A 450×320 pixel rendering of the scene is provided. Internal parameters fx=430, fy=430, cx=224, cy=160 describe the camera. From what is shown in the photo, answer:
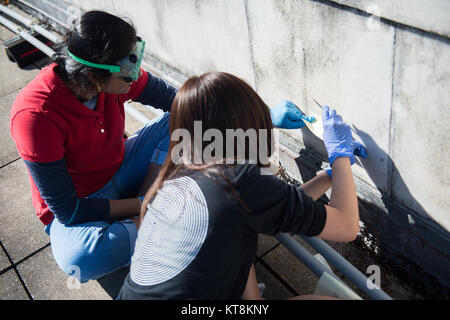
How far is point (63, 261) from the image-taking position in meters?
2.65

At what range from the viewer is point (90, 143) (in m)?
2.71

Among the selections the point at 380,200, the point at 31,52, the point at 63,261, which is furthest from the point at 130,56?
the point at 31,52

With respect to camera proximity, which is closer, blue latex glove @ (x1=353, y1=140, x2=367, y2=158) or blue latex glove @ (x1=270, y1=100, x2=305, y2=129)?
blue latex glove @ (x1=353, y1=140, x2=367, y2=158)

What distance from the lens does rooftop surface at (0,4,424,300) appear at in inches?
106

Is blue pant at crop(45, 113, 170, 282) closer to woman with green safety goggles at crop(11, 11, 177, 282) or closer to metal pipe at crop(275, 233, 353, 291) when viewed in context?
woman with green safety goggles at crop(11, 11, 177, 282)

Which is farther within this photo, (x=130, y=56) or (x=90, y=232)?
(x=90, y=232)

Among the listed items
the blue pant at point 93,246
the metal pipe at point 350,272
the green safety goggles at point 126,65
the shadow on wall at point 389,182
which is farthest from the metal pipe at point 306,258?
the green safety goggles at point 126,65

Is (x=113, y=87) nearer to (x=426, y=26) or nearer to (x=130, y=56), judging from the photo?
(x=130, y=56)

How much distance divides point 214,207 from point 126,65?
112 centimetres

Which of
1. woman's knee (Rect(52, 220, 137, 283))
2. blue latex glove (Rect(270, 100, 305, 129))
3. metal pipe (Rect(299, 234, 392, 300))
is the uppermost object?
blue latex glove (Rect(270, 100, 305, 129))

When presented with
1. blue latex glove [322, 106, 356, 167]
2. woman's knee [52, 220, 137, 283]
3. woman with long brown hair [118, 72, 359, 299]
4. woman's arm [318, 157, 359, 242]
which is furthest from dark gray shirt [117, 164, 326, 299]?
woman's knee [52, 220, 137, 283]

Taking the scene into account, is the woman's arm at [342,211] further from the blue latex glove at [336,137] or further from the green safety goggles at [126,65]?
the green safety goggles at [126,65]

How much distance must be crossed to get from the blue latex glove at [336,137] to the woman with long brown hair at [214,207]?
0.38 metres
